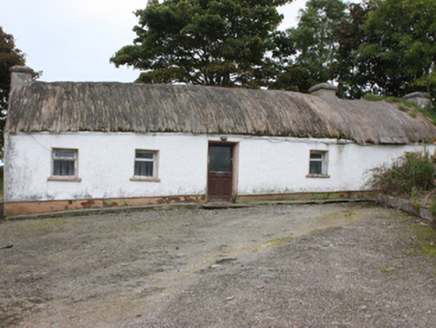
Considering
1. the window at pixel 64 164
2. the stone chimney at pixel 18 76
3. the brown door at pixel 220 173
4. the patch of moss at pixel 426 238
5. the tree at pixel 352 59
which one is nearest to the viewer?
the patch of moss at pixel 426 238

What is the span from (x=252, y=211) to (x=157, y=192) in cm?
320

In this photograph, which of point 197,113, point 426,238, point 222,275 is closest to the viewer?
point 222,275

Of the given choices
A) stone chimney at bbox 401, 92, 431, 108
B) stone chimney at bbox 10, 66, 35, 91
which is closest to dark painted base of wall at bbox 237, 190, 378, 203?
stone chimney at bbox 401, 92, 431, 108

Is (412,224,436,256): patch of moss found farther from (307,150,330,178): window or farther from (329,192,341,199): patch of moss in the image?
(307,150,330,178): window

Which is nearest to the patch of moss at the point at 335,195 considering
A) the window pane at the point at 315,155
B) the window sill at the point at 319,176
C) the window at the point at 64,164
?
the window sill at the point at 319,176

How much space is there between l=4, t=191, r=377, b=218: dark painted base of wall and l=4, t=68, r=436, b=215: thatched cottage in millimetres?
32

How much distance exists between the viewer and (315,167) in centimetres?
1416

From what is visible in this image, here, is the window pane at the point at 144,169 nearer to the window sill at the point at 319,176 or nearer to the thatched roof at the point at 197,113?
the thatched roof at the point at 197,113

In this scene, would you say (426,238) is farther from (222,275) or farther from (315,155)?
(315,155)

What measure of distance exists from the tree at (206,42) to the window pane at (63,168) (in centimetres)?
1150

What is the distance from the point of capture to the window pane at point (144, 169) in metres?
12.2

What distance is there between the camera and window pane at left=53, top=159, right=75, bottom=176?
1139 cm

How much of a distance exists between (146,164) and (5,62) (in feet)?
54.2

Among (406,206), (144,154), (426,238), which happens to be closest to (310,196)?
(406,206)
